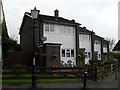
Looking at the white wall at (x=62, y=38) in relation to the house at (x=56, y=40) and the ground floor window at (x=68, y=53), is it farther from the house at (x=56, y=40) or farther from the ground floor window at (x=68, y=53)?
the ground floor window at (x=68, y=53)

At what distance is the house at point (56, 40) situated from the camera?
66.3ft

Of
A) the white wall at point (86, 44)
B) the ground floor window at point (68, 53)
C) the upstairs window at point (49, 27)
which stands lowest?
the ground floor window at point (68, 53)

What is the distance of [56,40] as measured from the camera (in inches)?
967

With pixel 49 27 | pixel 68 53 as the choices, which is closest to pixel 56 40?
pixel 49 27

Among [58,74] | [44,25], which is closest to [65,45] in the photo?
[44,25]

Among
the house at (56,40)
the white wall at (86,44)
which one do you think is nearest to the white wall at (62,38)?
the house at (56,40)

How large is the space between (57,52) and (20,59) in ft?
14.5

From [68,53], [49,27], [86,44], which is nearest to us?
[49,27]

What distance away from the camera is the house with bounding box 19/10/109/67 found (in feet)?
66.3

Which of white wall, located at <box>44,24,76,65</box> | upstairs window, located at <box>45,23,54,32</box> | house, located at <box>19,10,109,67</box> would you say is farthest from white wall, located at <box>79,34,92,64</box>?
upstairs window, located at <box>45,23,54,32</box>

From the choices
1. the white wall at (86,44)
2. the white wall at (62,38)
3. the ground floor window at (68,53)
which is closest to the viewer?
the white wall at (62,38)

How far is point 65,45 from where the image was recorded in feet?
83.5

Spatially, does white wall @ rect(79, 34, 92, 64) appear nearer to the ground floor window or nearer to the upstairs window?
the ground floor window

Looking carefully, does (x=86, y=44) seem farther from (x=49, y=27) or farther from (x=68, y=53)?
(x=49, y=27)
